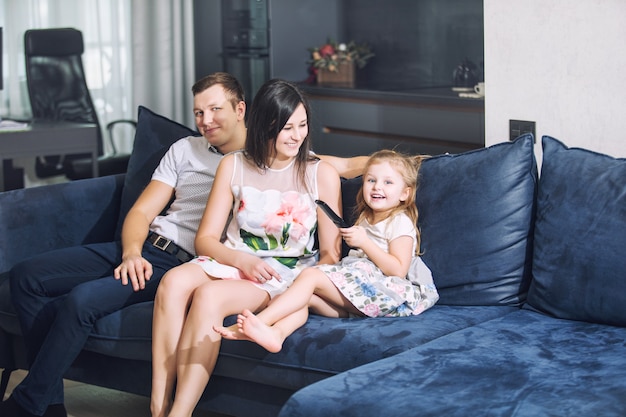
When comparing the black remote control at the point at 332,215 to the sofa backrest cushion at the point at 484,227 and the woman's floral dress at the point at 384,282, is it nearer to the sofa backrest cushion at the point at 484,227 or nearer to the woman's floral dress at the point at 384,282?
the woman's floral dress at the point at 384,282

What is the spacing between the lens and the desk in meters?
4.86

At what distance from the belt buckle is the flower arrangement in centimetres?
312

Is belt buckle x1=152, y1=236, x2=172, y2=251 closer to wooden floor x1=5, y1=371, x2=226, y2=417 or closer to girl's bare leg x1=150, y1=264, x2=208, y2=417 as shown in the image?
girl's bare leg x1=150, y1=264, x2=208, y2=417

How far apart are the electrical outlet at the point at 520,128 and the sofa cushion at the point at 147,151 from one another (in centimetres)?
108

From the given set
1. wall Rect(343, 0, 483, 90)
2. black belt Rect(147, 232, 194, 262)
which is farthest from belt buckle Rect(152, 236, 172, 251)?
wall Rect(343, 0, 483, 90)

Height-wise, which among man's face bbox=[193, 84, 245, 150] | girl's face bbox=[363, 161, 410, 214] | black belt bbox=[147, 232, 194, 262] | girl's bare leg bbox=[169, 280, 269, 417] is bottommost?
girl's bare leg bbox=[169, 280, 269, 417]

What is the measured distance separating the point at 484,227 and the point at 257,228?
65 cm

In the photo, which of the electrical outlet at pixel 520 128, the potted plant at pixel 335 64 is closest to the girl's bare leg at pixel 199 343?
the electrical outlet at pixel 520 128

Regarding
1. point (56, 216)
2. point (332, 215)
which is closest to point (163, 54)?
point (56, 216)

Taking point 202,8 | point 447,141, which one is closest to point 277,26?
point 202,8

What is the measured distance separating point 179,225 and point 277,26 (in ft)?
10.6

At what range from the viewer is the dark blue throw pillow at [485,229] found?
2686mm

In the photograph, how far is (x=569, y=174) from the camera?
8.51 ft

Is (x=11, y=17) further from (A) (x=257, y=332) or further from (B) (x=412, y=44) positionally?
(A) (x=257, y=332)
